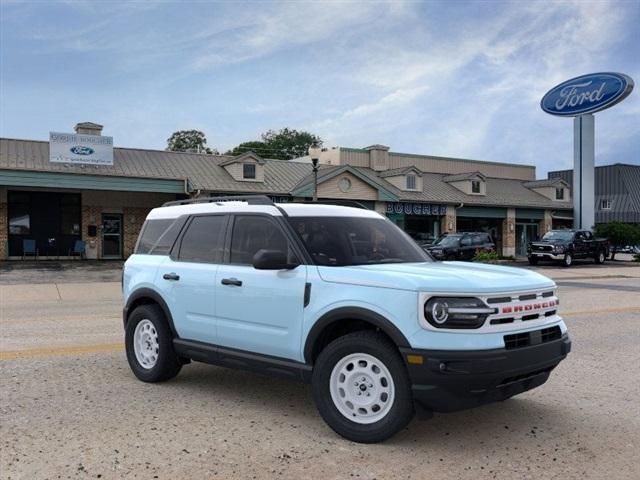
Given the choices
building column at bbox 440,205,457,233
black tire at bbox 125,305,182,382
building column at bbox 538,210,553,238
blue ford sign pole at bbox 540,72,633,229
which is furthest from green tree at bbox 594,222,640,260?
black tire at bbox 125,305,182,382

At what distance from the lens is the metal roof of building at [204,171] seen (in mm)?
28703

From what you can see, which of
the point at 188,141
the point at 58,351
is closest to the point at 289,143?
the point at 188,141

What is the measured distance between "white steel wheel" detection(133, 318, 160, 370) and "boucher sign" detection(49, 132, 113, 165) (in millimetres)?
24007

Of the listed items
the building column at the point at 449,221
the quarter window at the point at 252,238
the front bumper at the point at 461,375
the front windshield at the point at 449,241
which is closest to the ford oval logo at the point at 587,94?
the building column at the point at 449,221

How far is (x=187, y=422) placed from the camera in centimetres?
498

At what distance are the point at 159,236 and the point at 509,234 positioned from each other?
37.4 metres

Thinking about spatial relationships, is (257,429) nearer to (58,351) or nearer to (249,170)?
(58,351)

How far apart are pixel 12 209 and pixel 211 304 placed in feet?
87.1

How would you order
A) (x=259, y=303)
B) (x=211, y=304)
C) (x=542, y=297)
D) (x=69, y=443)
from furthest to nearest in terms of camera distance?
(x=211, y=304) < (x=259, y=303) < (x=542, y=297) < (x=69, y=443)

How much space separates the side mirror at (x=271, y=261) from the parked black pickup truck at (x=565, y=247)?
28330 millimetres

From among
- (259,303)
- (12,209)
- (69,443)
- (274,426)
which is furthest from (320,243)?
(12,209)

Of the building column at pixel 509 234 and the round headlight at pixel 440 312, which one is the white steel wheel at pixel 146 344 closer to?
the round headlight at pixel 440 312

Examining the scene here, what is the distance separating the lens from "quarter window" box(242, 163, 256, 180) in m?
32.2

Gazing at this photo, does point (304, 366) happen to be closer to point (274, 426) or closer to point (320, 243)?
point (274, 426)
